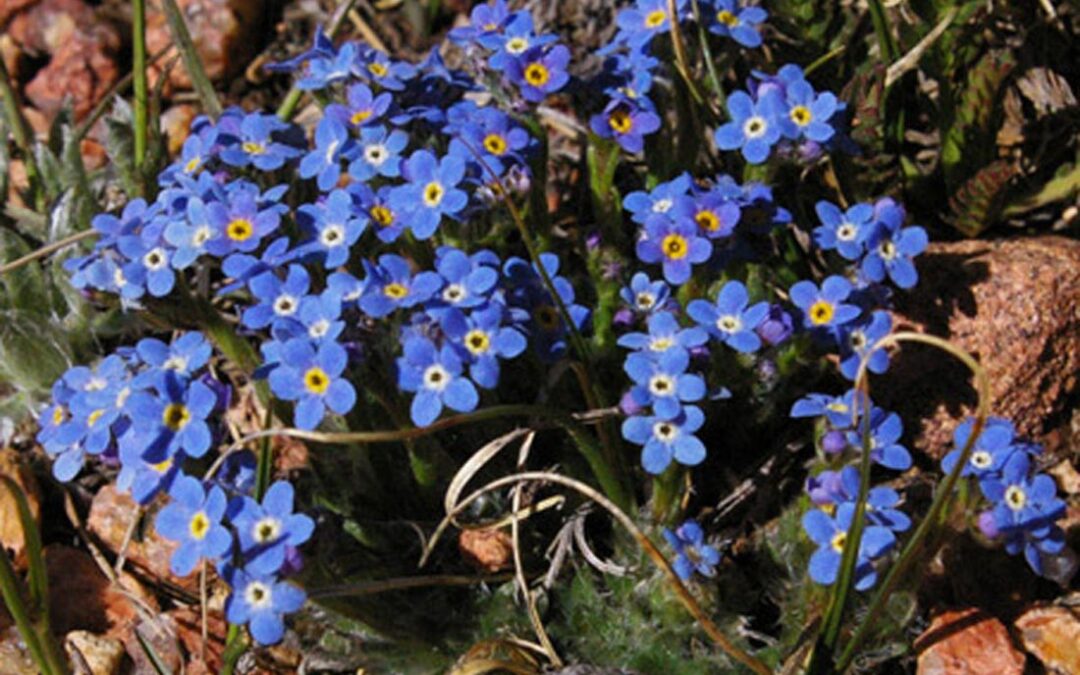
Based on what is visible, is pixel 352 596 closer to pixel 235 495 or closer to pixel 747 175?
pixel 235 495

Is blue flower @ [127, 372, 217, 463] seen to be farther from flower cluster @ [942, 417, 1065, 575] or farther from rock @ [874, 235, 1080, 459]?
rock @ [874, 235, 1080, 459]

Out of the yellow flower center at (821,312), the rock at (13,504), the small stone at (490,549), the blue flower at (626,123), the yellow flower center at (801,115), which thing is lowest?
the small stone at (490,549)

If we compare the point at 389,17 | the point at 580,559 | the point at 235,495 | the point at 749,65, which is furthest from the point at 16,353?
the point at 749,65

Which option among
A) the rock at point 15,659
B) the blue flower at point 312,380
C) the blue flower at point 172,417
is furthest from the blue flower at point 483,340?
the rock at point 15,659

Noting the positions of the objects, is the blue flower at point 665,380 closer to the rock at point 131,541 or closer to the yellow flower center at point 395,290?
the yellow flower center at point 395,290

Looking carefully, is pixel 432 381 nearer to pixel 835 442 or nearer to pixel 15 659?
pixel 835 442
